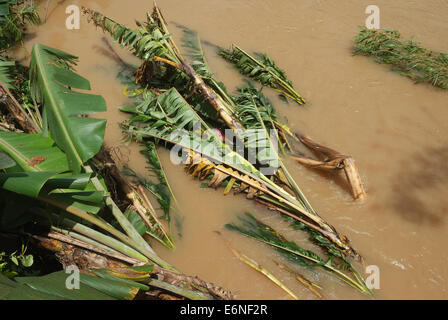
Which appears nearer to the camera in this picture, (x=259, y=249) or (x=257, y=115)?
(x=259, y=249)

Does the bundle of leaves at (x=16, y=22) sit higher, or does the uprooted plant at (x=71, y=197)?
the bundle of leaves at (x=16, y=22)

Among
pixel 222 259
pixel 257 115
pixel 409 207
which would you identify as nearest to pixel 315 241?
pixel 222 259

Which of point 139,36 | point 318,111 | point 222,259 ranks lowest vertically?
point 222,259

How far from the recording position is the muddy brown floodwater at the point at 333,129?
3.33m

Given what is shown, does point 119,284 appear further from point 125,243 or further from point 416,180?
point 416,180

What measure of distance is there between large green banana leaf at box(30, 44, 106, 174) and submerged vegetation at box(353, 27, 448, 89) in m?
4.54

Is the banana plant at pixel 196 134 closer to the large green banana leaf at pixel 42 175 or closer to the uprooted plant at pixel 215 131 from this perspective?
the uprooted plant at pixel 215 131

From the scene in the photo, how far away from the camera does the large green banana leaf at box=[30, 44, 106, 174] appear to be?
248cm

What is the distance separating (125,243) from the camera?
271 cm

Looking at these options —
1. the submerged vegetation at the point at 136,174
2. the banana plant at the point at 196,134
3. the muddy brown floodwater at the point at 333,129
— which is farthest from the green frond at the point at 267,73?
the banana plant at the point at 196,134

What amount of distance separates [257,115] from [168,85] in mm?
1393

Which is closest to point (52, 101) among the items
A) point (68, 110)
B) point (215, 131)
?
point (68, 110)

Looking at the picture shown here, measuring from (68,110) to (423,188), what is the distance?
12.4 feet

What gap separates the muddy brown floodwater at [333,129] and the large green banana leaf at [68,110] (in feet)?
4.48
